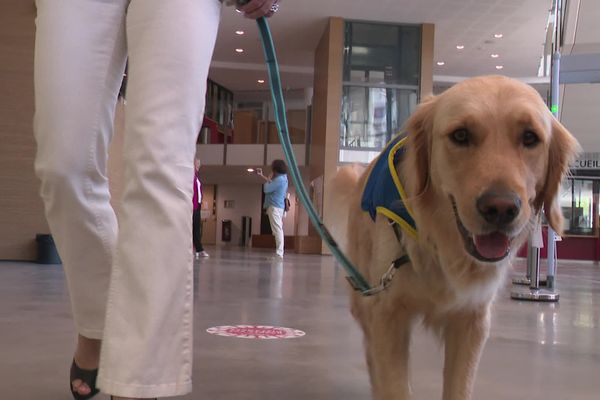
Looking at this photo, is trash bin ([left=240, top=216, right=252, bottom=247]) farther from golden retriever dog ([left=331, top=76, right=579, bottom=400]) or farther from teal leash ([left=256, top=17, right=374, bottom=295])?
golden retriever dog ([left=331, top=76, right=579, bottom=400])

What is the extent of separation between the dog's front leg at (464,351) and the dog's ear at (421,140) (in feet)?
1.24

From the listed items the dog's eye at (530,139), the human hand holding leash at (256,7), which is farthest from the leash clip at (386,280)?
the human hand holding leash at (256,7)

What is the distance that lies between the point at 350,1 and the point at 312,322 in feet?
40.7

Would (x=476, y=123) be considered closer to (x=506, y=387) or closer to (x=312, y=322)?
(x=506, y=387)

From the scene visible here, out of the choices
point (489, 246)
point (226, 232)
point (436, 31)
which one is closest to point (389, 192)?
point (489, 246)

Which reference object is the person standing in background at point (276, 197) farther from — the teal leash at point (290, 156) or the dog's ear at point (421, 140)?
the dog's ear at point (421, 140)

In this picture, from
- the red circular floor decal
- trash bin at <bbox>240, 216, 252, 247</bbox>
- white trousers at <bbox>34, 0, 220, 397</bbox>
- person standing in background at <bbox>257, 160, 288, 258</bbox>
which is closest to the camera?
white trousers at <bbox>34, 0, 220, 397</bbox>

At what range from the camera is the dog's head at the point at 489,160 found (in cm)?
150

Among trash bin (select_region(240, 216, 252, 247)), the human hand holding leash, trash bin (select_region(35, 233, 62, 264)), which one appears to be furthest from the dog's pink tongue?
trash bin (select_region(240, 216, 252, 247))

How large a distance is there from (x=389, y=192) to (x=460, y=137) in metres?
0.33

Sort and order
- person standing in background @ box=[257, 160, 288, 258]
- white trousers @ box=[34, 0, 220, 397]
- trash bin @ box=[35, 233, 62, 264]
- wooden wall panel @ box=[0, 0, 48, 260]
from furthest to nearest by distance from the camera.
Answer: person standing in background @ box=[257, 160, 288, 258] < wooden wall panel @ box=[0, 0, 48, 260] < trash bin @ box=[35, 233, 62, 264] < white trousers @ box=[34, 0, 220, 397]

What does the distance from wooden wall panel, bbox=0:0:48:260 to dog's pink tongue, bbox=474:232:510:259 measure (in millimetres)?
7468

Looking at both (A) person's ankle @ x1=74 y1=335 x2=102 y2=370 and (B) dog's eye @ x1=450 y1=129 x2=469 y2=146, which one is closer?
(B) dog's eye @ x1=450 y1=129 x2=469 y2=146

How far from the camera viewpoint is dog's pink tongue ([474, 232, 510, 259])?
5.07 ft
